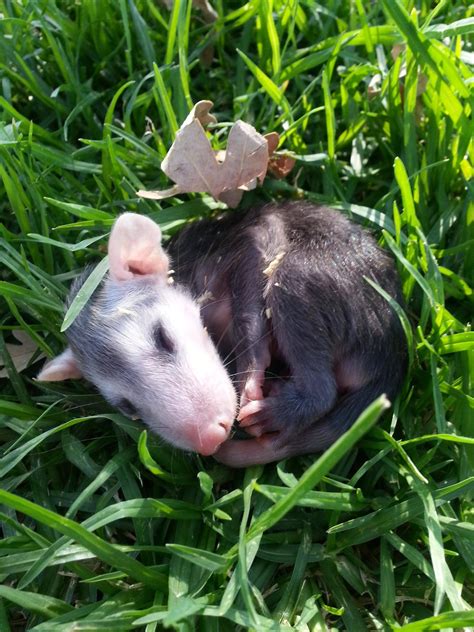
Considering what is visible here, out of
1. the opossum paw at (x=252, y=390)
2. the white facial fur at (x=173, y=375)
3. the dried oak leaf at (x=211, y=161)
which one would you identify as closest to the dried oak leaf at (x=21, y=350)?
the white facial fur at (x=173, y=375)

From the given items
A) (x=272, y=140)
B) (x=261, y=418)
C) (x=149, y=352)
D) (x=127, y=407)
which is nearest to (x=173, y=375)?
(x=149, y=352)

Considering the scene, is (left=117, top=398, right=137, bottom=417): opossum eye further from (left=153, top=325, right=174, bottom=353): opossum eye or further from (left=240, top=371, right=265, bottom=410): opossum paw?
(left=240, top=371, right=265, bottom=410): opossum paw

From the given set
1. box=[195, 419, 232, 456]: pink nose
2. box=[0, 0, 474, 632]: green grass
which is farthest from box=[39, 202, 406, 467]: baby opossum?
box=[0, 0, 474, 632]: green grass

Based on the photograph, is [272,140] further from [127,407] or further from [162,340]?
[127,407]

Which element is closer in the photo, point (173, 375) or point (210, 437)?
point (210, 437)

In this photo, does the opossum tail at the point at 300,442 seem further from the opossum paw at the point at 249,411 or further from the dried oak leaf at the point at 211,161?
the dried oak leaf at the point at 211,161

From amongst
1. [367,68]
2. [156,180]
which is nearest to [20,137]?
[156,180]
